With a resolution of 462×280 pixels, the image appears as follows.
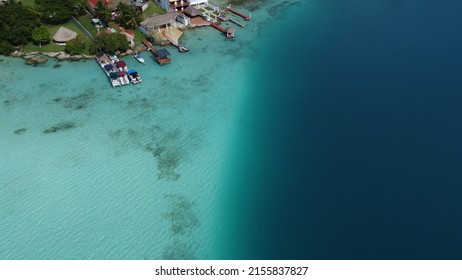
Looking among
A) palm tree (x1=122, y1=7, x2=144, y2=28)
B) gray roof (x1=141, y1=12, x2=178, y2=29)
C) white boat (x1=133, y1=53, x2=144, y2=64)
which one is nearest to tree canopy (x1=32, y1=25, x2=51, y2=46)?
palm tree (x1=122, y1=7, x2=144, y2=28)

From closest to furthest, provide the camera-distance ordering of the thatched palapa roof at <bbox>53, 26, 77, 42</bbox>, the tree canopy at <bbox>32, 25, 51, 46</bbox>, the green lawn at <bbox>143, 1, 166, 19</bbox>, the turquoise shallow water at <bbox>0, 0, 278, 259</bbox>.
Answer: the turquoise shallow water at <bbox>0, 0, 278, 259</bbox> → the tree canopy at <bbox>32, 25, 51, 46</bbox> → the thatched palapa roof at <bbox>53, 26, 77, 42</bbox> → the green lawn at <bbox>143, 1, 166, 19</bbox>

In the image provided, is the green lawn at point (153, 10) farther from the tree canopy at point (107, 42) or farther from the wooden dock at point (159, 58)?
→ the tree canopy at point (107, 42)

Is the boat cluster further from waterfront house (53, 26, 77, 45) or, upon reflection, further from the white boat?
waterfront house (53, 26, 77, 45)

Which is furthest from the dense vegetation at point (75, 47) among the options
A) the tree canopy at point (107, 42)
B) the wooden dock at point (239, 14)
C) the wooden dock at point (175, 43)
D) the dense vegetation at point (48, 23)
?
the wooden dock at point (239, 14)

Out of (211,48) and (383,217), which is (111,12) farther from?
(383,217)

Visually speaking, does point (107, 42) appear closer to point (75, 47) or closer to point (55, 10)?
point (75, 47)
